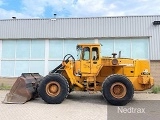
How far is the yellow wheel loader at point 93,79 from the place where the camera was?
37.0ft

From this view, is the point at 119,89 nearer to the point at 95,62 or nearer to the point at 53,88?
the point at 95,62

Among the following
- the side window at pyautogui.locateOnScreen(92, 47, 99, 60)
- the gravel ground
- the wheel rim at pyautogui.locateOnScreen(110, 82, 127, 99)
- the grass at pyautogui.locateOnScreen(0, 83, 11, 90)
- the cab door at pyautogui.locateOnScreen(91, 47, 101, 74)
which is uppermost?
the side window at pyautogui.locateOnScreen(92, 47, 99, 60)

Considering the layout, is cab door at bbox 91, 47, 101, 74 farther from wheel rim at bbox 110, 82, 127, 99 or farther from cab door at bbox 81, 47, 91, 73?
wheel rim at bbox 110, 82, 127, 99

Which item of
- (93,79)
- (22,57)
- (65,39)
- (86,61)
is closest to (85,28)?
(65,39)

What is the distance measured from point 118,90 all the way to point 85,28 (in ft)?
26.7

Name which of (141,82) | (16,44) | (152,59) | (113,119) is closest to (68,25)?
(16,44)

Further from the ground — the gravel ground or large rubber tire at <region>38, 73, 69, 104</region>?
large rubber tire at <region>38, 73, 69, 104</region>

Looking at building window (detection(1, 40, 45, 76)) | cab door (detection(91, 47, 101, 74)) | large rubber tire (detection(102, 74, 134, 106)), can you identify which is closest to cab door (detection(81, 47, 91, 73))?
cab door (detection(91, 47, 101, 74))

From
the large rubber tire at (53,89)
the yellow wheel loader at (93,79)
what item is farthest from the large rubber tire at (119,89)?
the large rubber tire at (53,89)

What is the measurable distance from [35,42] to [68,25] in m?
2.85

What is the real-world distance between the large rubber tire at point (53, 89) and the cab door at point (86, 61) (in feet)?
3.78

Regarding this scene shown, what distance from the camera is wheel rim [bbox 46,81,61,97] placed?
11.7m

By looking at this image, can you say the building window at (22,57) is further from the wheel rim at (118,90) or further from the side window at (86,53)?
the wheel rim at (118,90)

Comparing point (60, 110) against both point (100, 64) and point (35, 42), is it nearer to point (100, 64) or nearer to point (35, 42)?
point (100, 64)
